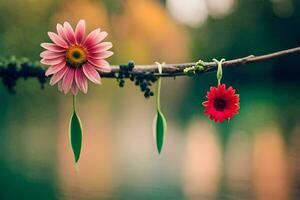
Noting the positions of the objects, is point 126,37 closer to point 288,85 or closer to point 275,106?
point 275,106

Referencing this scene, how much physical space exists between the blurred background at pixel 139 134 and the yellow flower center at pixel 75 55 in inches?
26.8

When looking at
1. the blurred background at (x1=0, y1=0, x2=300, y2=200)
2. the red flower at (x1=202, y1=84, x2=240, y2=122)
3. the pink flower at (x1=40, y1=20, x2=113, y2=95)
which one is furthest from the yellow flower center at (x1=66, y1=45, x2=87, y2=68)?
the blurred background at (x1=0, y1=0, x2=300, y2=200)

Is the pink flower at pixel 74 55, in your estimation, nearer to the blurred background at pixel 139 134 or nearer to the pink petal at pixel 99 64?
the pink petal at pixel 99 64

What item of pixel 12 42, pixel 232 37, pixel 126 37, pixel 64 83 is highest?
pixel 232 37

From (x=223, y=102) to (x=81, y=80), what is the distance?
0.36 feet

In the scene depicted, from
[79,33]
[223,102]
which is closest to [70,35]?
[79,33]

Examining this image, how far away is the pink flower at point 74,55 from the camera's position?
0.45 metres

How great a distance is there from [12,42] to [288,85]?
744 cm

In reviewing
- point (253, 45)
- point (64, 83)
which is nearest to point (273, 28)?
point (253, 45)

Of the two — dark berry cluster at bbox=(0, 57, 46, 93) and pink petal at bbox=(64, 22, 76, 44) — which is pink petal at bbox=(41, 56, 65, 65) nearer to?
pink petal at bbox=(64, 22, 76, 44)

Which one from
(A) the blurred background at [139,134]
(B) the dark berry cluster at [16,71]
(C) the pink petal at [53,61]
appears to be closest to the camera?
(C) the pink petal at [53,61]

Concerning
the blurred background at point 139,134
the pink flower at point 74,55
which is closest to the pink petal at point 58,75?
the pink flower at point 74,55

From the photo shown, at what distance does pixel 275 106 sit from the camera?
26.9 feet

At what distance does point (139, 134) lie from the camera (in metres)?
5.25
